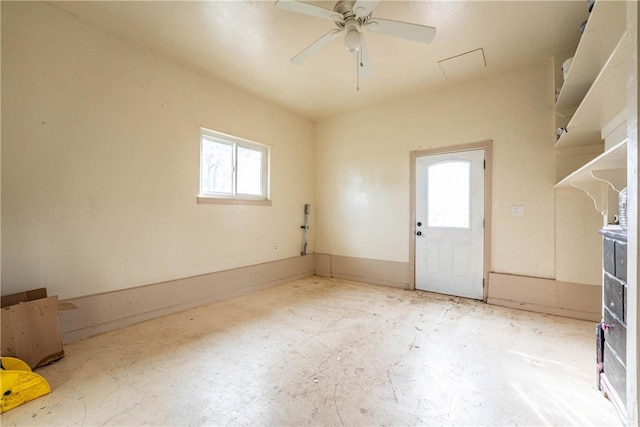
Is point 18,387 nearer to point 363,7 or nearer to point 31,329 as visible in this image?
point 31,329

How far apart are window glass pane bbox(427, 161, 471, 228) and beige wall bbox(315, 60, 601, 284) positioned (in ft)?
1.08

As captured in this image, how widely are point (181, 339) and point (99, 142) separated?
2080 millimetres

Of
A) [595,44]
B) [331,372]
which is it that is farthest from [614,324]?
[595,44]

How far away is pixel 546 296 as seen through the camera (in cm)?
312

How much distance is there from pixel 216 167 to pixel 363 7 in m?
2.63

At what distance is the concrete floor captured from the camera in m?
1.52

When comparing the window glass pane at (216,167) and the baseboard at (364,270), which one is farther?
the baseboard at (364,270)

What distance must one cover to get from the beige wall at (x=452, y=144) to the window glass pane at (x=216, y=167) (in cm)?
189

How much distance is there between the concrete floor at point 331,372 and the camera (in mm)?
1519

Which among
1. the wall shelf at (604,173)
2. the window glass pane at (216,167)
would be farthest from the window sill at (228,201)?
the wall shelf at (604,173)

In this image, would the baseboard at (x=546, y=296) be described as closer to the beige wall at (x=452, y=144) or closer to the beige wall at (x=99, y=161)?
the beige wall at (x=452, y=144)

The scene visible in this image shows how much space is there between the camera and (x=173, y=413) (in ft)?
5.01

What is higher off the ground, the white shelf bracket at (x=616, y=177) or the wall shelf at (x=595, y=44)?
the wall shelf at (x=595, y=44)

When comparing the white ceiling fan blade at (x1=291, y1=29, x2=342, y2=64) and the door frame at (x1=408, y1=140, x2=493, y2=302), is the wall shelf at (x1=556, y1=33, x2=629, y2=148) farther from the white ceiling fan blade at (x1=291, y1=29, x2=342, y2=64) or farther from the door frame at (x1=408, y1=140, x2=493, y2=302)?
the white ceiling fan blade at (x1=291, y1=29, x2=342, y2=64)
